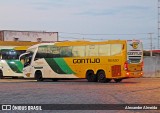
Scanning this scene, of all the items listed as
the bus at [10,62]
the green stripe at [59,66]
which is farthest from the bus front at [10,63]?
the green stripe at [59,66]

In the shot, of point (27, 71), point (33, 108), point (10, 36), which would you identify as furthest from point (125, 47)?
point (10, 36)

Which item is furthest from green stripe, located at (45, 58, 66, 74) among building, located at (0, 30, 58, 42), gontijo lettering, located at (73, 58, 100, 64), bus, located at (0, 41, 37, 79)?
building, located at (0, 30, 58, 42)

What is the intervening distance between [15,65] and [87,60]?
1046cm

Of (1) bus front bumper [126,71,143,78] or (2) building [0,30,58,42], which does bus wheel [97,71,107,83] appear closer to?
(1) bus front bumper [126,71,143,78]

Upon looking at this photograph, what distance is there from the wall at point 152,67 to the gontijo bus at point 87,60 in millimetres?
11236

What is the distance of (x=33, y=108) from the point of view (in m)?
12.4

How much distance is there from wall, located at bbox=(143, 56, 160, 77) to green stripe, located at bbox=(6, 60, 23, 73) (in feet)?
39.2

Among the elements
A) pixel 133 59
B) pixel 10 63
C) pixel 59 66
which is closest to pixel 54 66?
pixel 59 66

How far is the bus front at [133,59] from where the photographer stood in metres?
29.4

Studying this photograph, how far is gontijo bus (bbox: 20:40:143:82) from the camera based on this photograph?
29578 millimetres

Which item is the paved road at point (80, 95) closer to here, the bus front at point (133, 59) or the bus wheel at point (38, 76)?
the bus front at point (133, 59)

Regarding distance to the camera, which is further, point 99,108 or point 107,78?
point 107,78

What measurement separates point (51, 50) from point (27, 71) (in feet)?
9.93

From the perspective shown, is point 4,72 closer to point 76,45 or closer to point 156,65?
point 76,45
